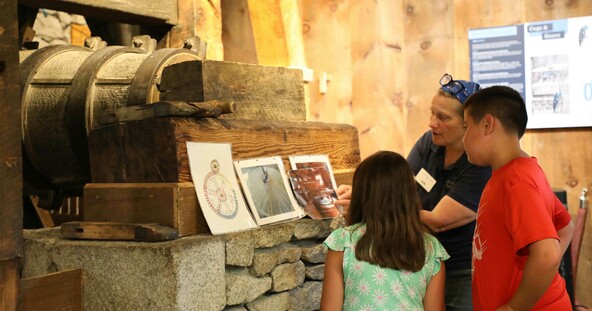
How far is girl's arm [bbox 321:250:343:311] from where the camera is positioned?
7.36ft

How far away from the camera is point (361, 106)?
17.0ft

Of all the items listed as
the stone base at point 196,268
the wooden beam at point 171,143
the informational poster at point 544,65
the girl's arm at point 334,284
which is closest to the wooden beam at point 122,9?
the wooden beam at point 171,143

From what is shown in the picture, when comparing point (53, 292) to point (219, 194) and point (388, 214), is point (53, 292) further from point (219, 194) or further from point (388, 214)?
point (388, 214)

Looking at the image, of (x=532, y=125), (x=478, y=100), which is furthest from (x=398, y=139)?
(x=478, y=100)

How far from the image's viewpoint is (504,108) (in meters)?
2.21

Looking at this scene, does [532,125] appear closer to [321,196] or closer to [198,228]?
[321,196]

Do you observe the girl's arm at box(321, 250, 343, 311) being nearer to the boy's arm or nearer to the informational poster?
the boy's arm

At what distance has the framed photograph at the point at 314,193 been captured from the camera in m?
2.97

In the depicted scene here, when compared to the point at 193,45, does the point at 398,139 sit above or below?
below

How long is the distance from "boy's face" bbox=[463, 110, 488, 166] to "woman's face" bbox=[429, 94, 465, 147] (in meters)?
0.48

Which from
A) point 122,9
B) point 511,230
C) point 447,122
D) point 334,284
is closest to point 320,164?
point 447,122

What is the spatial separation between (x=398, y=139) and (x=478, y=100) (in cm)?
276

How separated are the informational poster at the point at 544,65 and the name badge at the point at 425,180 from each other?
2.04 metres

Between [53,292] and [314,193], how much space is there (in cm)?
121
